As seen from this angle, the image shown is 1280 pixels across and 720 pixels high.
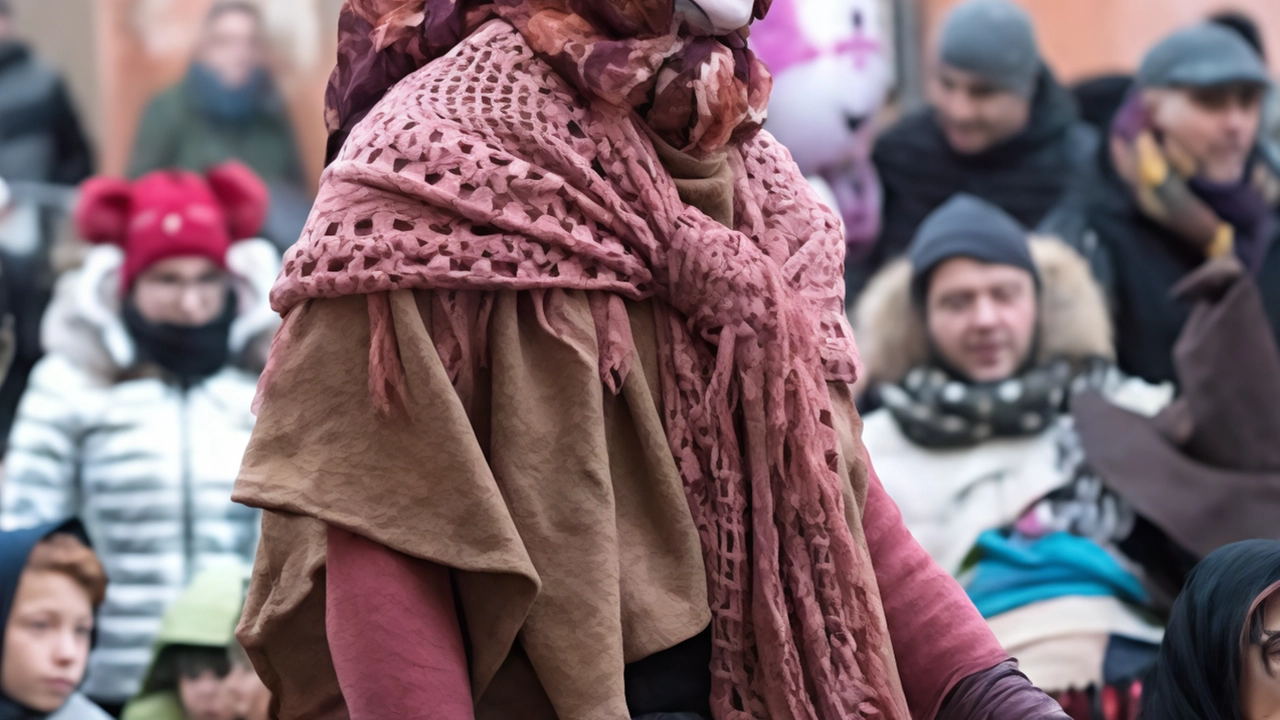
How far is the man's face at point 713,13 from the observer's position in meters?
1.67

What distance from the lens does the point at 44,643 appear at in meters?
3.43

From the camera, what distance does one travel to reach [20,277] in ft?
16.1

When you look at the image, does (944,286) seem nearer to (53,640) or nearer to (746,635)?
(53,640)

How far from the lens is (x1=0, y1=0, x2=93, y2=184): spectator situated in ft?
18.6

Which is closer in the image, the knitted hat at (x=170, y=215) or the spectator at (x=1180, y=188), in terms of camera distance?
the knitted hat at (x=170, y=215)

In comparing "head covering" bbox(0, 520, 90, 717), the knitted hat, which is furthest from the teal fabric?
the knitted hat

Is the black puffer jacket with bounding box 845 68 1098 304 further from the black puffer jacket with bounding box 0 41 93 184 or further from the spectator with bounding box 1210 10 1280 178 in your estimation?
the black puffer jacket with bounding box 0 41 93 184

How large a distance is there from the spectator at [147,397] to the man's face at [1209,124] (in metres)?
2.70

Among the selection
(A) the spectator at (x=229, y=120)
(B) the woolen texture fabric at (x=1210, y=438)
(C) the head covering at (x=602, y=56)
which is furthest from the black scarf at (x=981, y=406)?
(C) the head covering at (x=602, y=56)

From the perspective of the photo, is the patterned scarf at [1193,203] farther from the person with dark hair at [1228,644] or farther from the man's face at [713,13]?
the man's face at [713,13]

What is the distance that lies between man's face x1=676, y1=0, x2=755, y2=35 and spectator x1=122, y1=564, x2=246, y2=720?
2.49 metres

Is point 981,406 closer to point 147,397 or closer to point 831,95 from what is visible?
point 831,95

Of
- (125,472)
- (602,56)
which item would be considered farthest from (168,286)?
(602,56)

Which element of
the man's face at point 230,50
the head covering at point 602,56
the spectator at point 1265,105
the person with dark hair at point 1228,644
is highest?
the head covering at point 602,56
